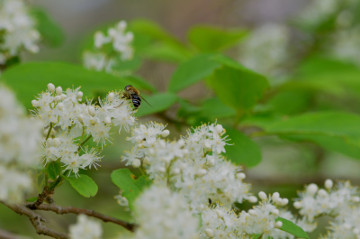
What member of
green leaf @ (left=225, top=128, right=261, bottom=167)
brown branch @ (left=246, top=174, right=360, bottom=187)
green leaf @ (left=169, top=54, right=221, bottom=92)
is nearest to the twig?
green leaf @ (left=225, top=128, right=261, bottom=167)

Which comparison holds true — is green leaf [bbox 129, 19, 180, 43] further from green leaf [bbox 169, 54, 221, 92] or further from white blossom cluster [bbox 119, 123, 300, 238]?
white blossom cluster [bbox 119, 123, 300, 238]

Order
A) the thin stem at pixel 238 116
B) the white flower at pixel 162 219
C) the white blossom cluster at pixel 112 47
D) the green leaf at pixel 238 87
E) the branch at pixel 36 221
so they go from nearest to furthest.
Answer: the white flower at pixel 162 219
the branch at pixel 36 221
the green leaf at pixel 238 87
the thin stem at pixel 238 116
the white blossom cluster at pixel 112 47

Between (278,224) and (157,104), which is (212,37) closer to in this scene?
(157,104)

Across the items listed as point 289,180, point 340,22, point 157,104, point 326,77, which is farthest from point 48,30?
point 340,22

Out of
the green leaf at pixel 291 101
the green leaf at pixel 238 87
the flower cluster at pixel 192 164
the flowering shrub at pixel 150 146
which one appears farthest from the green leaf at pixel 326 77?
the flower cluster at pixel 192 164

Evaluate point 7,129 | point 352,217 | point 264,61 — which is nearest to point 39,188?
point 7,129

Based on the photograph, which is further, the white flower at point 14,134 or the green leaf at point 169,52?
the green leaf at point 169,52

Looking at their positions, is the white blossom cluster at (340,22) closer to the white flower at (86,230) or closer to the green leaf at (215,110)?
the green leaf at (215,110)

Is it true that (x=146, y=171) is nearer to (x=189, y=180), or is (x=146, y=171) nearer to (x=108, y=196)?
(x=189, y=180)
